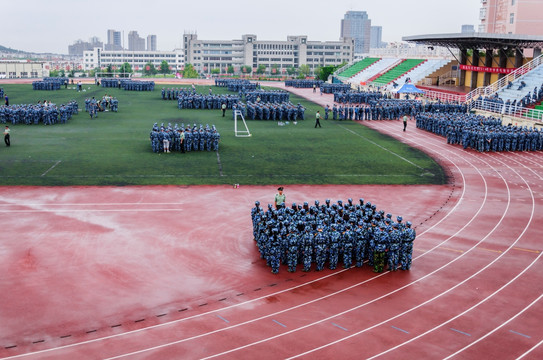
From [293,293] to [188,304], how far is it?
101 inches

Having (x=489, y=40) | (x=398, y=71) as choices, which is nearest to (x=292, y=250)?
(x=489, y=40)

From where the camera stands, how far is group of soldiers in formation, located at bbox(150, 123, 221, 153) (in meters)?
28.5

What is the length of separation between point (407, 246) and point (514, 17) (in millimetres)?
60985

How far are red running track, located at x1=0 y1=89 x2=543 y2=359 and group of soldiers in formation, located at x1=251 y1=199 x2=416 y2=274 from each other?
389mm

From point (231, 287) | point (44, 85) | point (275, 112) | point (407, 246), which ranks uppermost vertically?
point (44, 85)

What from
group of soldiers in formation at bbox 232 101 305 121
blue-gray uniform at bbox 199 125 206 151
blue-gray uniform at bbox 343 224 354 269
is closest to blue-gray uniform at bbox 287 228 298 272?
blue-gray uniform at bbox 343 224 354 269

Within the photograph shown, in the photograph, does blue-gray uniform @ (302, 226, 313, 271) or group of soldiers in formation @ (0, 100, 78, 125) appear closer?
blue-gray uniform @ (302, 226, 313, 271)

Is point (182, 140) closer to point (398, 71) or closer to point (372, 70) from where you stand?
point (398, 71)

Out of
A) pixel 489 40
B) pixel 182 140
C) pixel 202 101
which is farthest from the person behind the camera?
pixel 202 101

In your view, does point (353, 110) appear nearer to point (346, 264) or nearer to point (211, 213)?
point (211, 213)

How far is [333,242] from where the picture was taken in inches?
555

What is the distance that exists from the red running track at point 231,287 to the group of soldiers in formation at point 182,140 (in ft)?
27.1

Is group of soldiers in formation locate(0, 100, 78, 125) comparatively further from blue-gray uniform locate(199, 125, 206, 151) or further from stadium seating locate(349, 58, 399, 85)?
stadium seating locate(349, 58, 399, 85)

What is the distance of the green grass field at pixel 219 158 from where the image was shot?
76.7ft
